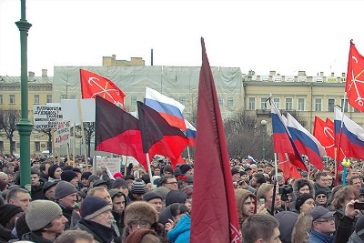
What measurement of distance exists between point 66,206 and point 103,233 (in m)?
1.53

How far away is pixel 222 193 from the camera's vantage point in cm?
381

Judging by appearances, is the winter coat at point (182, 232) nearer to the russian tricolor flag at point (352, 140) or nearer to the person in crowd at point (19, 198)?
the person in crowd at point (19, 198)

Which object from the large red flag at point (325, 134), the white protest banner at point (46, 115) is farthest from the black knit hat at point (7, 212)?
the large red flag at point (325, 134)

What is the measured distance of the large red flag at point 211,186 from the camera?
380 centimetres

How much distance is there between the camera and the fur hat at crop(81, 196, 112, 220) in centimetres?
547

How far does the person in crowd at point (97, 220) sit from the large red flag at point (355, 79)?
848 centimetres

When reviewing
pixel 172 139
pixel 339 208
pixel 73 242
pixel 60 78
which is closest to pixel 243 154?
pixel 60 78

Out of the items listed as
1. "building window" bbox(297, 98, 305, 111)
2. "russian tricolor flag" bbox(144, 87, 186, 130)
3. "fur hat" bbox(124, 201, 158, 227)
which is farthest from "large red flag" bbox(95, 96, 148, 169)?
"building window" bbox(297, 98, 305, 111)

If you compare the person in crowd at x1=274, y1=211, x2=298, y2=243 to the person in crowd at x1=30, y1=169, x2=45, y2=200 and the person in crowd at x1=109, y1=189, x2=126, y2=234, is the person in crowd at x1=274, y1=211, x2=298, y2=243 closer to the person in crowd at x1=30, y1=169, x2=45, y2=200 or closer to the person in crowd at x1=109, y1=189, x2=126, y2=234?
the person in crowd at x1=109, y1=189, x2=126, y2=234

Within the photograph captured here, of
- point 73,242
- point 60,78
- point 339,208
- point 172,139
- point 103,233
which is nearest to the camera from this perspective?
point 73,242

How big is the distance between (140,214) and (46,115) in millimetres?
10651

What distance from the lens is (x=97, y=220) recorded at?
548cm

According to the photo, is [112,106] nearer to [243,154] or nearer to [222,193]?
[222,193]

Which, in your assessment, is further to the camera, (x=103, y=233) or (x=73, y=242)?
(x=103, y=233)
